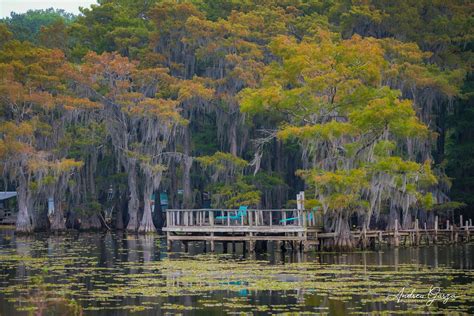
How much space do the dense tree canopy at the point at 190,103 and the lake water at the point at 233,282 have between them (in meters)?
14.4

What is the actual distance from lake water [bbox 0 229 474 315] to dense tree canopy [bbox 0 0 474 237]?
14351 millimetres

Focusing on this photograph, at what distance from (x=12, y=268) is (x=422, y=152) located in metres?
28.7

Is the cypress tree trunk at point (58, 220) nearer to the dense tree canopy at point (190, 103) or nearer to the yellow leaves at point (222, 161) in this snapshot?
the dense tree canopy at point (190, 103)

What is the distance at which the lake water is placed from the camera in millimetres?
23609

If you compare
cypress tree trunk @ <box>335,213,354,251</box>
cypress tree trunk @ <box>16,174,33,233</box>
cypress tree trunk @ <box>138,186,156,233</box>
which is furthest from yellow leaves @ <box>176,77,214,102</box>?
cypress tree trunk @ <box>335,213,354,251</box>

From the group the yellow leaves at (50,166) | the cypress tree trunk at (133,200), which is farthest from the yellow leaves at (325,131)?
the cypress tree trunk at (133,200)

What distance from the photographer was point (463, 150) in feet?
186

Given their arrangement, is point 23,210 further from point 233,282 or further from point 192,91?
point 233,282

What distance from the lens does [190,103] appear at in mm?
64062

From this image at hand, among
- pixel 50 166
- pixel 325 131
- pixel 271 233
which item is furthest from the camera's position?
pixel 50 166

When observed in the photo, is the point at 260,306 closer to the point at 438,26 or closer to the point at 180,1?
the point at 438,26

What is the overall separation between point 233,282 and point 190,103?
3606 centimetres

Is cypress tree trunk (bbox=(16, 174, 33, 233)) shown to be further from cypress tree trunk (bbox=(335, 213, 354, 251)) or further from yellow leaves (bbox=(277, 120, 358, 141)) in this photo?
cypress tree trunk (bbox=(335, 213, 354, 251))

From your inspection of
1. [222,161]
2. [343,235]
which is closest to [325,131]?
[343,235]
